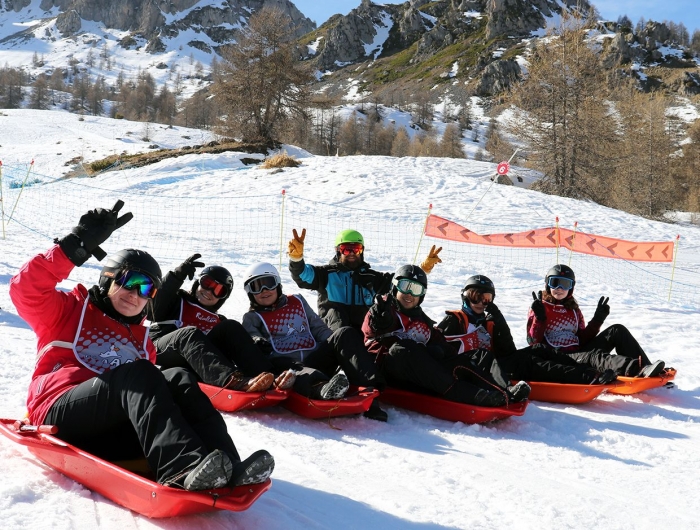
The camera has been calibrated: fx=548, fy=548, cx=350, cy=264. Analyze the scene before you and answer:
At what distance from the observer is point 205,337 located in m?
3.57

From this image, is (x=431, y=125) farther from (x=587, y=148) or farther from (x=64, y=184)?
(x=64, y=184)

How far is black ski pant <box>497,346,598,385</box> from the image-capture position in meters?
4.47

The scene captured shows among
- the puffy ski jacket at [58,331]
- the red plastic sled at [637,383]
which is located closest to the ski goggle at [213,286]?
the puffy ski jacket at [58,331]

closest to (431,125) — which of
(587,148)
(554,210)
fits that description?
(587,148)

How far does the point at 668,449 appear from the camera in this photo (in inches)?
136

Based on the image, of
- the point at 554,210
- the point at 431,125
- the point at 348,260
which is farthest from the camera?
the point at 431,125

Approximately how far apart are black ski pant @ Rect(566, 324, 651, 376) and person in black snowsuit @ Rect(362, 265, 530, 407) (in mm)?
1335

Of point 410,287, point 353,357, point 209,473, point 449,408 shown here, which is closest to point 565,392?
point 449,408

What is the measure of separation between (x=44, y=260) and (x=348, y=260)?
3.20m

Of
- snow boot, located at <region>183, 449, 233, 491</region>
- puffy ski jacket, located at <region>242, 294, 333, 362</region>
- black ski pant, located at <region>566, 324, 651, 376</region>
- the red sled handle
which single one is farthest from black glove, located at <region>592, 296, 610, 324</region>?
the red sled handle

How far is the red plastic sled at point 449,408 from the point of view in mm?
3715

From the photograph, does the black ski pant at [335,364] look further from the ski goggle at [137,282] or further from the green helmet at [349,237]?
the green helmet at [349,237]

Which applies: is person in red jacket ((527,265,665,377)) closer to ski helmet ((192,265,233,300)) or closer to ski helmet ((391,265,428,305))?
ski helmet ((391,265,428,305))

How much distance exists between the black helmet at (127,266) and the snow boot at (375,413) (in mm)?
1755
